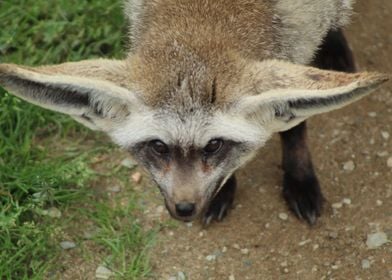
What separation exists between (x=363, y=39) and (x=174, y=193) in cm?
272

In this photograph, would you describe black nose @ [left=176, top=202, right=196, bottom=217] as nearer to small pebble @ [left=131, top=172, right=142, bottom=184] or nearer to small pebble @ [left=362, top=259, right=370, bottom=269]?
small pebble @ [left=362, top=259, right=370, bottom=269]

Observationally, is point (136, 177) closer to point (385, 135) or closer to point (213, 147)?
point (213, 147)

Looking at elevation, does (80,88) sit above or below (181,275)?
above

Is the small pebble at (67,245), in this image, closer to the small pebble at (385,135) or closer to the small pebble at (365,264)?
the small pebble at (365,264)

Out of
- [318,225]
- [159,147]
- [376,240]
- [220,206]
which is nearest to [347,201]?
[318,225]

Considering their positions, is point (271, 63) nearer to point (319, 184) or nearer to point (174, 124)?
point (174, 124)

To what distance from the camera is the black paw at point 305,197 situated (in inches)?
184

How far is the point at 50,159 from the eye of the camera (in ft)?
17.0

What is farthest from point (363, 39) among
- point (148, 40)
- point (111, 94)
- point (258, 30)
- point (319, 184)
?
point (111, 94)

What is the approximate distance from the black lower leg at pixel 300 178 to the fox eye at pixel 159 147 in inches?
46.5

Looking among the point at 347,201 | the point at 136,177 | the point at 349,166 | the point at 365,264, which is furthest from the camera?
the point at 136,177

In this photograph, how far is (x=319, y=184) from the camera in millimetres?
4867

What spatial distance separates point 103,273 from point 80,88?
154 centimetres

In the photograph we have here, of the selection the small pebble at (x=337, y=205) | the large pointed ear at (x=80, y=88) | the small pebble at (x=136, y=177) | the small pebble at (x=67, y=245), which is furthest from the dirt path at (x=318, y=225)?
the large pointed ear at (x=80, y=88)
